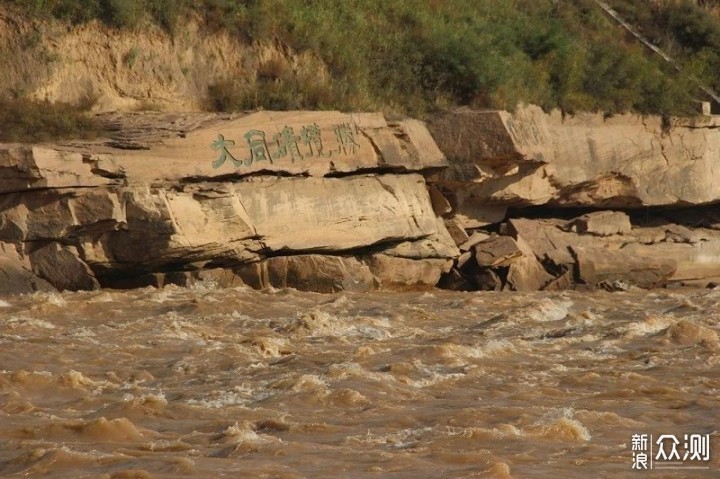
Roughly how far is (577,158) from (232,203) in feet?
23.1

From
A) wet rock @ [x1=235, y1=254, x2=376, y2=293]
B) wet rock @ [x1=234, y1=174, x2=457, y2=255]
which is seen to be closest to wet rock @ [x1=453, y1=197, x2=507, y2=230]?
wet rock @ [x1=234, y1=174, x2=457, y2=255]

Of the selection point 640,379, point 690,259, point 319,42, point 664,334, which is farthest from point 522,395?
point 690,259

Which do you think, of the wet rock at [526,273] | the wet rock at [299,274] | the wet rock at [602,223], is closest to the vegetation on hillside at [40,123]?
the wet rock at [299,274]

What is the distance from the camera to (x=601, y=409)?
7.66 meters

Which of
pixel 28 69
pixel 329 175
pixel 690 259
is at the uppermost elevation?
pixel 28 69

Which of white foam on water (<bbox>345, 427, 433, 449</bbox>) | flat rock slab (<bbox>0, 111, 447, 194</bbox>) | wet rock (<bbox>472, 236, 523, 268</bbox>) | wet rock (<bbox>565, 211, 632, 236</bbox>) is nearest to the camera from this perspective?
white foam on water (<bbox>345, 427, 433, 449</bbox>)

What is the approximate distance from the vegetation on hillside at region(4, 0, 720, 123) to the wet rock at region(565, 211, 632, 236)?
1.84m

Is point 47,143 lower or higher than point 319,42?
lower

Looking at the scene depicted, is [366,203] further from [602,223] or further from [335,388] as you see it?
[335,388]

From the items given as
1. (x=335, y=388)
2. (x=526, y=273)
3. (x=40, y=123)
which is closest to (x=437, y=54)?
(x=526, y=273)

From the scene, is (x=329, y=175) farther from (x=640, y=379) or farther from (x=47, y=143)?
(x=640, y=379)

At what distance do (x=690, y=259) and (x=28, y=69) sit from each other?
36.6 feet

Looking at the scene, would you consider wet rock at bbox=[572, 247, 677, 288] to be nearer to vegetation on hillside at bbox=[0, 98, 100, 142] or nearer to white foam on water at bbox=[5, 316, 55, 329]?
vegetation on hillside at bbox=[0, 98, 100, 142]

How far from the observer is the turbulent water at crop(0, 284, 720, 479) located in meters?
6.12
